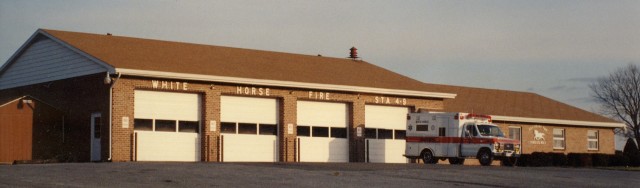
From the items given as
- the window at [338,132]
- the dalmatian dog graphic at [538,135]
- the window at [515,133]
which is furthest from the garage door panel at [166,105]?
the dalmatian dog graphic at [538,135]

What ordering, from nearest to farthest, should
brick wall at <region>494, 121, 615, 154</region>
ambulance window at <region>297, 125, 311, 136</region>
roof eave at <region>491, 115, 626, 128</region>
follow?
ambulance window at <region>297, 125, 311, 136</region>
roof eave at <region>491, 115, 626, 128</region>
brick wall at <region>494, 121, 615, 154</region>

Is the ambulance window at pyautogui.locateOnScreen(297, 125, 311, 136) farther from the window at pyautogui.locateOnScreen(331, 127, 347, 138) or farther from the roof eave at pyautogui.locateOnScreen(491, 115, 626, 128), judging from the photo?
the roof eave at pyautogui.locateOnScreen(491, 115, 626, 128)

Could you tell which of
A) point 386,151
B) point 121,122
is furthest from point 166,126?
point 386,151

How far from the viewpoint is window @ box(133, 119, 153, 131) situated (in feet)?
110

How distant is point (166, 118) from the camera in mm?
34250

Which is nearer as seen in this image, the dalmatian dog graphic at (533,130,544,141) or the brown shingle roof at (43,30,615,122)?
the brown shingle roof at (43,30,615,122)

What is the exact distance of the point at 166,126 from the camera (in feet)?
113

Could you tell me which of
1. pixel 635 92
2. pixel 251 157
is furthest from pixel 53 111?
pixel 635 92

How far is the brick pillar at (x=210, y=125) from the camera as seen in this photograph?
3506 centimetres

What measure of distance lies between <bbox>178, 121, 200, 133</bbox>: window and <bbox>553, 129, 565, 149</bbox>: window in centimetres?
2346

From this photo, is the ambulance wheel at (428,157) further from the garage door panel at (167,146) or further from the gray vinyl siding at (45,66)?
the gray vinyl siding at (45,66)

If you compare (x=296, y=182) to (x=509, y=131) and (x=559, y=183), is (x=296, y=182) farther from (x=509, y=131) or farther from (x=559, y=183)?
(x=509, y=131)

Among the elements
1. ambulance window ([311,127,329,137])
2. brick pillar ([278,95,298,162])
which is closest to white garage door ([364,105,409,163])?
ambulance window ([311,127,329,137])

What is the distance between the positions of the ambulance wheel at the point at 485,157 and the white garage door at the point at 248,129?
307 inches
